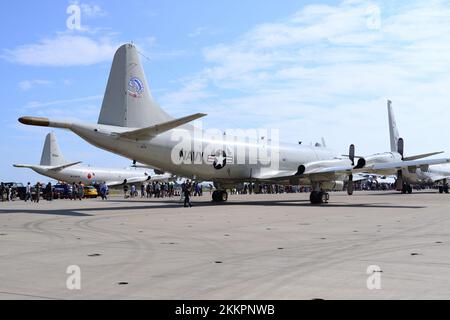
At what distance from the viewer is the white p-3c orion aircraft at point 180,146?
23062 millimetres

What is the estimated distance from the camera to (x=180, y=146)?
2622 centimetres

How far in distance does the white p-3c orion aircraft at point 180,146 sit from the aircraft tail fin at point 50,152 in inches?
1103

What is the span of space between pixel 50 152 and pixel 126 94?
3414 centimetres

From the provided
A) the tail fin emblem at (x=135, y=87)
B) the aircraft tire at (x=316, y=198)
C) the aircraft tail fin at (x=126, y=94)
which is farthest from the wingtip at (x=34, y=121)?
the aircraft tire at (x=316, y=198)

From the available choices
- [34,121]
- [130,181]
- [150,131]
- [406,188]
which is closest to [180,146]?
[150,131]

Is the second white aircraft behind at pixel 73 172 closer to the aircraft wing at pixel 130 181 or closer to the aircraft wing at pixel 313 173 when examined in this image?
the aircraft wing at pixel 130 181

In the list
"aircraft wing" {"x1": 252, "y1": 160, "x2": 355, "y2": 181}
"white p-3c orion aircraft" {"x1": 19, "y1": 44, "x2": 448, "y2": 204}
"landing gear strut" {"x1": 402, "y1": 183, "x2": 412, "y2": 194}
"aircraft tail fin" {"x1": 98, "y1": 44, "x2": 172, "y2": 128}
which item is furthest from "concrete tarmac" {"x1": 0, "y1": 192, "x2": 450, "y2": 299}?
"landing gear strut" {"x1": 402, "y1": 183, "x2": 412, "y2": 194}

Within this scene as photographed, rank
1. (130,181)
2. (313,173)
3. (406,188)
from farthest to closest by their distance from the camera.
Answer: (130,181), (406,188), (313,173)

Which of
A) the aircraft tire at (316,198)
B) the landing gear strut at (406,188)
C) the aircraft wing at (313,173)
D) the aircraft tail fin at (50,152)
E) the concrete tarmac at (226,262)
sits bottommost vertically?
the concrete tarmac at (226,262)

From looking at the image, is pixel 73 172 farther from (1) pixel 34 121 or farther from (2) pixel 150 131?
(1) pixel 34 121

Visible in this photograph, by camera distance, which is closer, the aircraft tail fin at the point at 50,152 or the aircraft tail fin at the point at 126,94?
the aircraft tail fin at the point at 126,94

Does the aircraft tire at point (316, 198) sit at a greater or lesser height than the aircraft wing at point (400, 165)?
lesser
